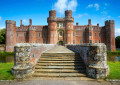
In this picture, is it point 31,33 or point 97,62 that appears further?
point 31,33

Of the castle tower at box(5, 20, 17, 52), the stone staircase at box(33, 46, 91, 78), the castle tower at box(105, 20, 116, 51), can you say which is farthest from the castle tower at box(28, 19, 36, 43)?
the stone staircase at box(33, 46, 91, 78)

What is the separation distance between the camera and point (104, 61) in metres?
5.68

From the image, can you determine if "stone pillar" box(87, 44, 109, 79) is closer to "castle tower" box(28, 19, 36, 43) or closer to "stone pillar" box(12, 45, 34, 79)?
"stone pillar" box(12, 45, 34, 79)

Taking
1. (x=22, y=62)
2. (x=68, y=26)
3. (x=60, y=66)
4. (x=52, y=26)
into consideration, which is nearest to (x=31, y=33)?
(x=52, y=26)

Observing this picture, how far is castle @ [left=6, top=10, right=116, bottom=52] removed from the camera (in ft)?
121

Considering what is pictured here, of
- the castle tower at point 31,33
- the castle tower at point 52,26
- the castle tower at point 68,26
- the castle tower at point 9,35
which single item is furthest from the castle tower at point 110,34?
the castle tower at point 9,35

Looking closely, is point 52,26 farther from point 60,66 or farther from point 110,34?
point 60,66

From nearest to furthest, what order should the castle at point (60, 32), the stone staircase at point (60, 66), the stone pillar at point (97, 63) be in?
the stone pillar at point (97, 63), the stone staircase at point (60, 66), the castle at point (60, 32)

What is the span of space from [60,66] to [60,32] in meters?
32.1

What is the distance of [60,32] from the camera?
38.2 meters

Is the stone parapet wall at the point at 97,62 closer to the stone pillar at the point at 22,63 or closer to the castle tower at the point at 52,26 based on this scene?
the stone pillar at the point at 22,63

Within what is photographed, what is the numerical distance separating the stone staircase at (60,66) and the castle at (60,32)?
2858 cm

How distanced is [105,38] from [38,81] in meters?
41.2

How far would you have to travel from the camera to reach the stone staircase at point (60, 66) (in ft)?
19.0
